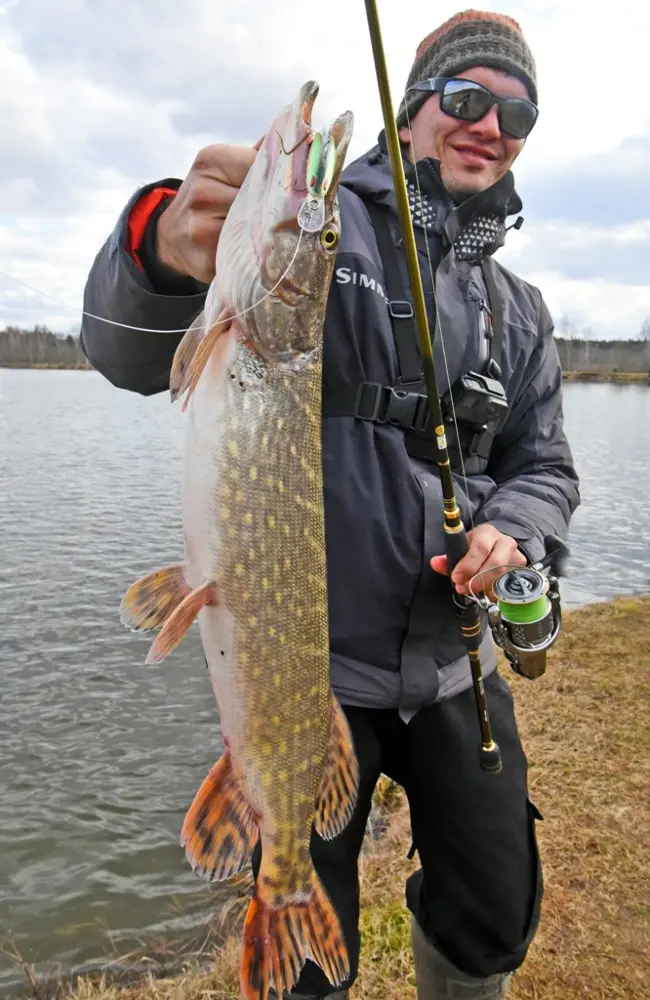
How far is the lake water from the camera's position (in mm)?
4680

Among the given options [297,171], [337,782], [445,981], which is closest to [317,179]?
[297,171]

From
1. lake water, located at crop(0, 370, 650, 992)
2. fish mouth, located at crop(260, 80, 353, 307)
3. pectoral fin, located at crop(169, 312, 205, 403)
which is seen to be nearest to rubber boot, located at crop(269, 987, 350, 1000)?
pectoral fin, located at crop(169, 312, 205, 403)

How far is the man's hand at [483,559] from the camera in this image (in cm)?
227

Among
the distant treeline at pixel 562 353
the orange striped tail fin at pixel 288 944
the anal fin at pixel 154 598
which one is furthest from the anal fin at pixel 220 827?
the distant treeline at pixel 562 353

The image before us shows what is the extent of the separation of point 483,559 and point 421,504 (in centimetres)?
26

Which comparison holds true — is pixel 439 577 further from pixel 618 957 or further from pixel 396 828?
pixel 396 828

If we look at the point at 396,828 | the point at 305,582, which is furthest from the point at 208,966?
the point at 305,582

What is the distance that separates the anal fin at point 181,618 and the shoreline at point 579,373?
71304mm

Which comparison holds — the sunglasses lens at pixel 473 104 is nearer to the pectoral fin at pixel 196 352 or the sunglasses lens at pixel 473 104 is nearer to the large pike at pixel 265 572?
the large pike at pixel 265 572

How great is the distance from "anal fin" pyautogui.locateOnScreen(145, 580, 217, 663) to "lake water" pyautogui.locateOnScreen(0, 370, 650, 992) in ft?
10.7

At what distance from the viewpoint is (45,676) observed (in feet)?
24.5

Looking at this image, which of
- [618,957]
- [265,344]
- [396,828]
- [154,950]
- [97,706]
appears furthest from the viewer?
[97,706]

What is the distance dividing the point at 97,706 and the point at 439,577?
18.2ft

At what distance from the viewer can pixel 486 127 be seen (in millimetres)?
2623
